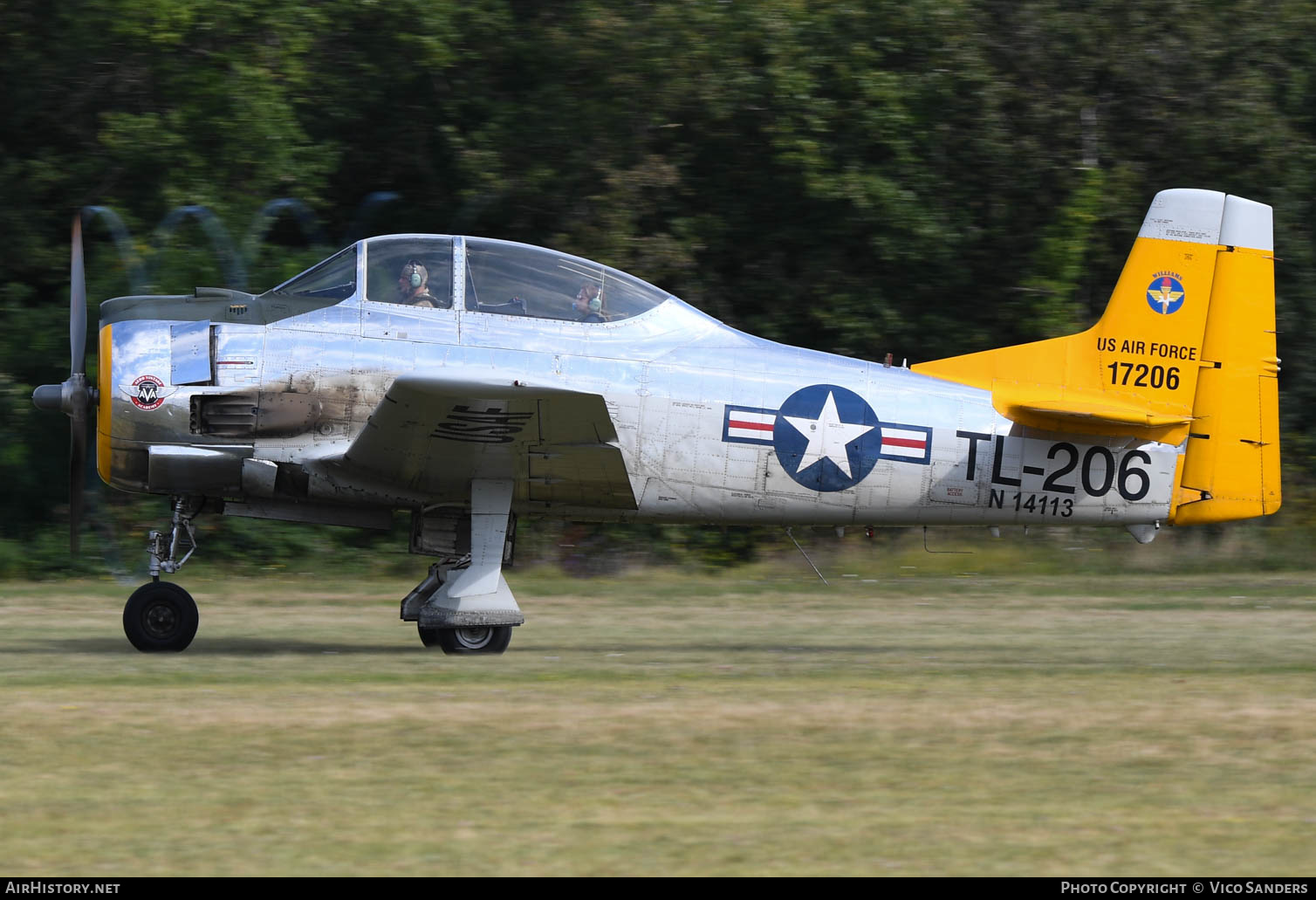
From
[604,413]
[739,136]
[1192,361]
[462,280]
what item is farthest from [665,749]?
[739,136]

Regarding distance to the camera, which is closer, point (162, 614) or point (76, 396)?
point (76, 396)

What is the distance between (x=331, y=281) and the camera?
9.26m

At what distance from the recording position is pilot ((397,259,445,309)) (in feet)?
30.1

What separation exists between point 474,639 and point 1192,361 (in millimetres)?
5248

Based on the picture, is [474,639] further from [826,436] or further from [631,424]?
[826,436]

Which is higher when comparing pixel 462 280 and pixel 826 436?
pixel 462 280

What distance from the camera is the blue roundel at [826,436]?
31.0 feet

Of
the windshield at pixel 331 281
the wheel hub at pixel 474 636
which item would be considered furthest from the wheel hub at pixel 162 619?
the windshield at pixel 331 281

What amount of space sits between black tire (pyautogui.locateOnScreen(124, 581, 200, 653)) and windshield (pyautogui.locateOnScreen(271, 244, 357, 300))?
2029 mm

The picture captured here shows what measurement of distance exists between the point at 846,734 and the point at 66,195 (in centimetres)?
1442

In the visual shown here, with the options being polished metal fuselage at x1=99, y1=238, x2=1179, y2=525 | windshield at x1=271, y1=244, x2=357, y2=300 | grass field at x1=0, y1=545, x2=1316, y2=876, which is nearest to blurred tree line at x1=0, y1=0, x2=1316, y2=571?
grass field at x1=0, y1=545, x2=1316, y2=876

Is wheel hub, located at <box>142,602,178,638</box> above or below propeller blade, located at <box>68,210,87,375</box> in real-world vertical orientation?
below

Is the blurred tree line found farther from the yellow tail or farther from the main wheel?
the main wheel
